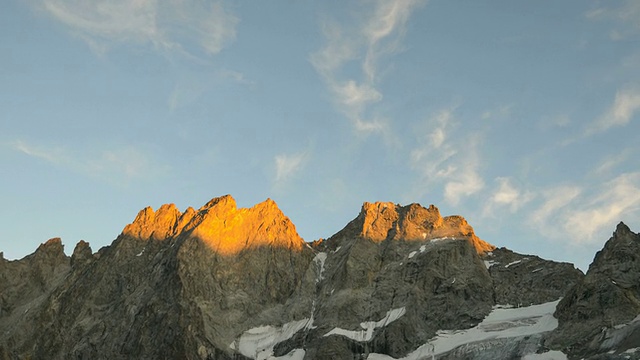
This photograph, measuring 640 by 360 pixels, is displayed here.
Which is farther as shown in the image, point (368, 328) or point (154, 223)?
point (154, 223)

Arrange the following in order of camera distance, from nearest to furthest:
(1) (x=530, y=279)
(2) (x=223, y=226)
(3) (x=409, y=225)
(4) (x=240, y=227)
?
(1) (x=530, y=279) < (2) (x=223, y=226) < (4) (x=240, y=227) < (3) (x=409, y=225)

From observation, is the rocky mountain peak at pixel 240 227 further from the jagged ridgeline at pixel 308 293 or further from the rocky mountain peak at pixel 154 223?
the rocky mountain peak at pixel 154 223

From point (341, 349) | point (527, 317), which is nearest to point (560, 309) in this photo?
point (527, 317)

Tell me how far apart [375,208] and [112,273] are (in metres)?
56.8

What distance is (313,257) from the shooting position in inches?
5881

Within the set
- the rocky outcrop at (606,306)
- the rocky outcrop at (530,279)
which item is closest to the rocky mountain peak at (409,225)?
the rocky outcrop at (530,279)

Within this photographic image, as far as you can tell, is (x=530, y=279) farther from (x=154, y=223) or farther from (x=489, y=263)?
(x=154, y=223)

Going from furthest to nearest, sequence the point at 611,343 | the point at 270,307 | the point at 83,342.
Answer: the point at 270,307, the point at 83,342, the point at 611,343

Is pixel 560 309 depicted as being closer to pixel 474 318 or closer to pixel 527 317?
pixel 527 317

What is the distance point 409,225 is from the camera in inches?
5807

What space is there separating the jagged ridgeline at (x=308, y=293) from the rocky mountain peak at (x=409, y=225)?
0.35 m

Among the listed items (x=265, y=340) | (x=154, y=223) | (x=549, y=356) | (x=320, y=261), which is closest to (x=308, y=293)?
(x=320, y=261)

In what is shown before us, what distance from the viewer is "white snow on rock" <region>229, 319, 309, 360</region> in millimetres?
120375

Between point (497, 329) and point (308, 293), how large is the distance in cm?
3965
